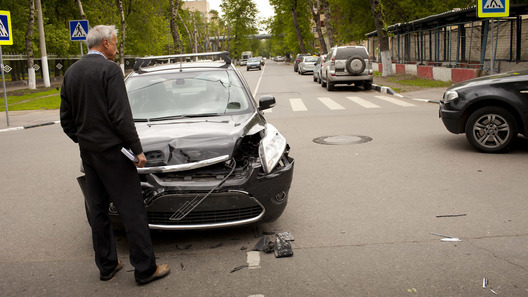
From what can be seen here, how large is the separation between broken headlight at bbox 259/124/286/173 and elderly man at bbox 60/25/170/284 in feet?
4.06

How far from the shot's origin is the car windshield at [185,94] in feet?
18.9

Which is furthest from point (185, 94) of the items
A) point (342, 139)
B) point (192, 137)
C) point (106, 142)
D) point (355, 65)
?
point (355, 65)

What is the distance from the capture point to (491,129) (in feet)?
26.7

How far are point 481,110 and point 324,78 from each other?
16439 millimetres

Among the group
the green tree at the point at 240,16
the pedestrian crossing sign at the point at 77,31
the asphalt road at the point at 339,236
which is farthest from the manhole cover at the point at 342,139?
the green tree at the point at 240,16

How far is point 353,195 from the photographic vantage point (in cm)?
607

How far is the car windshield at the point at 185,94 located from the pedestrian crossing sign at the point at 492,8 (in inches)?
427

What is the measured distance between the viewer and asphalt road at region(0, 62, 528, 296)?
3.76 metres

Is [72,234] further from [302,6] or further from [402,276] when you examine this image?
[302,6]

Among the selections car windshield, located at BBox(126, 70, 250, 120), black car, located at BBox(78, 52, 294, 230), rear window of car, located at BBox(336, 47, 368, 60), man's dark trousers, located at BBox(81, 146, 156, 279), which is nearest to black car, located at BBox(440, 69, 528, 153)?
car windshield, located at BBox(126, 70, 250, 120)

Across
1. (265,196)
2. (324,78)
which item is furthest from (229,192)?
(324,78)

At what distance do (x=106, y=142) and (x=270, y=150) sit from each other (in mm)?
1660

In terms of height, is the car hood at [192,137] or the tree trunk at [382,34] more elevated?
the tree trunk at [382,34]

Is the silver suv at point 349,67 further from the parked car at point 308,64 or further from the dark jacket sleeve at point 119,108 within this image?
the dark jacket sleeve at point 119,108
